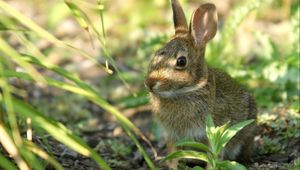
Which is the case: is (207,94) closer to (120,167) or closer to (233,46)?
(120,167)

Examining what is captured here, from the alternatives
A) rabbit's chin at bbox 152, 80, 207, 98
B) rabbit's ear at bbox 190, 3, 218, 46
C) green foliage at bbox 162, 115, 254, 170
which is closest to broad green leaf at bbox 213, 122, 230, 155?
green foliage at bbox 162, 115, 254, 170

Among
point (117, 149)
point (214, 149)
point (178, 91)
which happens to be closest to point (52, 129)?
point (214, 149)

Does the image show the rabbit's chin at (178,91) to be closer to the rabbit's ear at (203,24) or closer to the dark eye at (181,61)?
the dark eye at (181,61)

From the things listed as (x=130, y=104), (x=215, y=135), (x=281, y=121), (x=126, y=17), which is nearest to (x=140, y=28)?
(x=126, y=17)

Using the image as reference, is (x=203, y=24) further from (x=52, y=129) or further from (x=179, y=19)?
(x=52, y=129)

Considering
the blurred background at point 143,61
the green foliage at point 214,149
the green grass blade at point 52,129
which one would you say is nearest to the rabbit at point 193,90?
the blurred background at point 143,61

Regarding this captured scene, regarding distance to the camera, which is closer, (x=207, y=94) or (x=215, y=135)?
(x=215, y=135)

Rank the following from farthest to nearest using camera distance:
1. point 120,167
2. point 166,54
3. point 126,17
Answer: point 126,17 < point 120,167 < point 166,54
